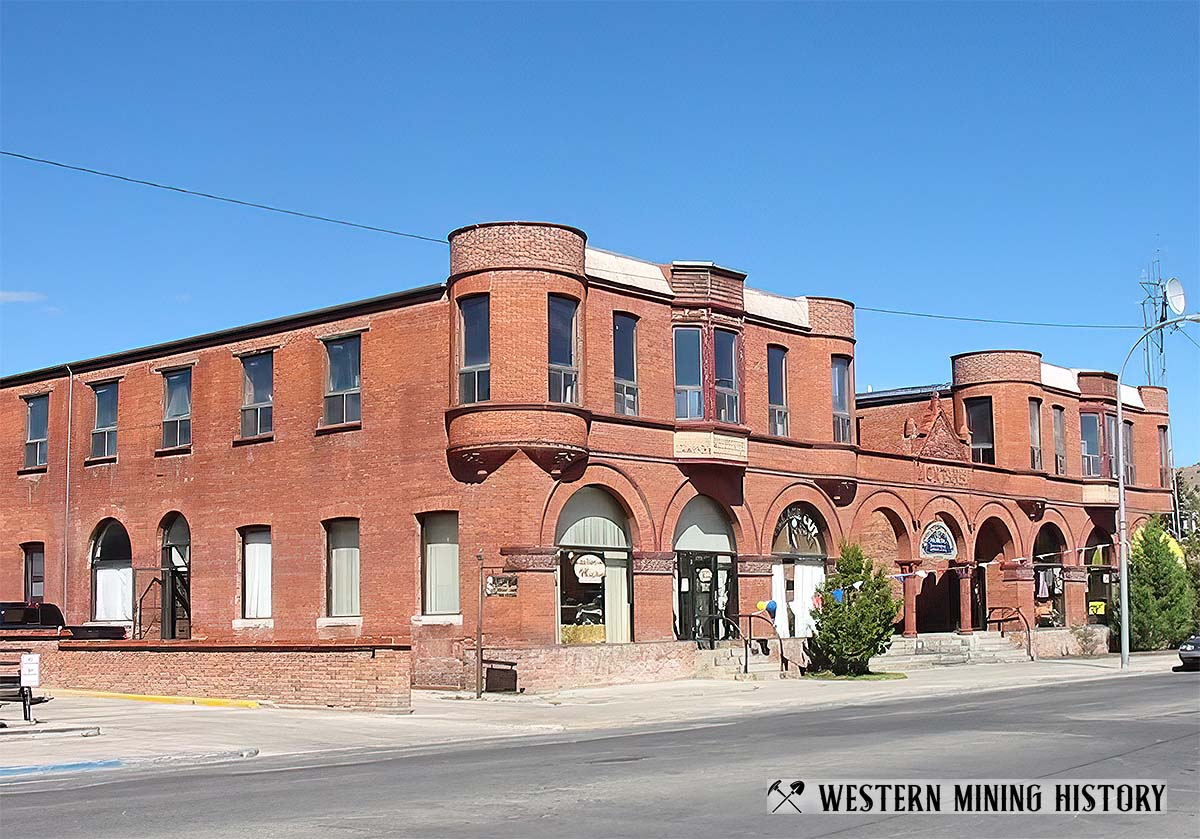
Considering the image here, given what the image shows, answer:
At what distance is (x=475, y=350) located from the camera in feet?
106

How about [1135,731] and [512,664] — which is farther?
[512,664]

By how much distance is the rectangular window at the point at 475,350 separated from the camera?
105 feet

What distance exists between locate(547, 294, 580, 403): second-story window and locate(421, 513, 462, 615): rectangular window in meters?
3.90

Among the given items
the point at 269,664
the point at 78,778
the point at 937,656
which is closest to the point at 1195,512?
the point at 937,656

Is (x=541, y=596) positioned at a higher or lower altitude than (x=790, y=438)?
lower

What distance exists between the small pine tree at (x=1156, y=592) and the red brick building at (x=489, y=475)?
6.43 metres

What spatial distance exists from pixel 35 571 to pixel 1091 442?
125 ft

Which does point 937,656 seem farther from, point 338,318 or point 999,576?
point 338,318

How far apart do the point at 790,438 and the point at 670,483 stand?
5.20 metres

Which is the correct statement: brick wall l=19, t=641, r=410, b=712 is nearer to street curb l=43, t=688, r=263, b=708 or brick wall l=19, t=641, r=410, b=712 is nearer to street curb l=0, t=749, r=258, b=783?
street curb l=43, t=688, r=263, b=708

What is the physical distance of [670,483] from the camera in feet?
116

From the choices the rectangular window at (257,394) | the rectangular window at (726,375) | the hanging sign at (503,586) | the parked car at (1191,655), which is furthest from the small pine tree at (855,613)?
the rectangular window at (257,394)

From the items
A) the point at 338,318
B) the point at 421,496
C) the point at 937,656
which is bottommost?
the point at 937,656

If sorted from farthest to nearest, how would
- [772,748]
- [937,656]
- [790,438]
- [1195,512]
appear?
1. [1195,512]
2. [937,656]
3. [790,438]
4. [772,748]
